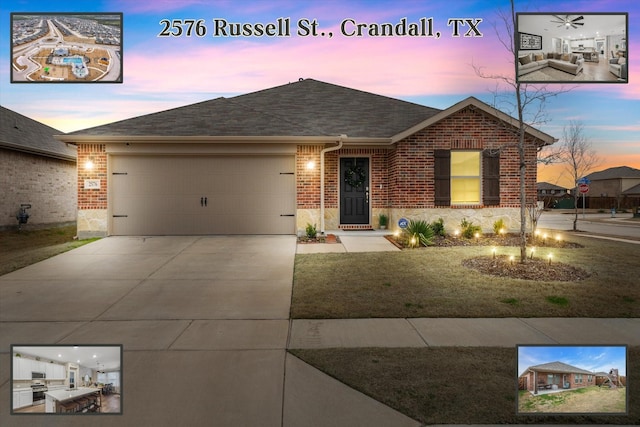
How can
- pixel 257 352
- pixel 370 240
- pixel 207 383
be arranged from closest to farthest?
pixel 207 383, pixel 257 352, pixel 370 240

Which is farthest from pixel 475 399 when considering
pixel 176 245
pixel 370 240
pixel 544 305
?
pixel 176 245

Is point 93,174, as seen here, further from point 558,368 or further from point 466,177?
point 558,368

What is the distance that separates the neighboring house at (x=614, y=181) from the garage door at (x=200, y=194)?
52.4m

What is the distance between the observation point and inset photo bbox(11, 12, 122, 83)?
3750mm

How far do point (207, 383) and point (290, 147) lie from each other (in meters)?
9.08

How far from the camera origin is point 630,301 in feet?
18.2

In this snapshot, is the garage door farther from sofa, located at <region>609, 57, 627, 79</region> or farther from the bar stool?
the bar stool

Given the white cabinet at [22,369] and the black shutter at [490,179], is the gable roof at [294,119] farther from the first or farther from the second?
the white cabinet at [22,369]

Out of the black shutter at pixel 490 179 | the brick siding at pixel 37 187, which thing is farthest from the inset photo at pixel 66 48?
the brick siding at pixel 37 187

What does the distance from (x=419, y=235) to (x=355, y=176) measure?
3783 mm

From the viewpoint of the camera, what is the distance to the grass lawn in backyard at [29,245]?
27.9 feet

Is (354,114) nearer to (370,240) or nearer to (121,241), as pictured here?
(370,240)

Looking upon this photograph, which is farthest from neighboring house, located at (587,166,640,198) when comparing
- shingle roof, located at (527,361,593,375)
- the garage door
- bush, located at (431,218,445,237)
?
shingle roof, located at (527,361,593,375)

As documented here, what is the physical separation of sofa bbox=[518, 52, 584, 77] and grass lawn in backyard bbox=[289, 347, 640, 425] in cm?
283
